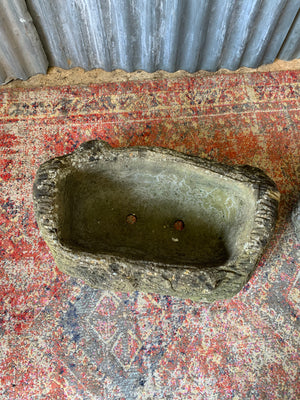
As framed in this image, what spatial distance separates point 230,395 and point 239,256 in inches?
42.3

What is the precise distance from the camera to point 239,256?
188 cm

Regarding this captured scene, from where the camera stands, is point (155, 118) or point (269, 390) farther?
point (155, 118)

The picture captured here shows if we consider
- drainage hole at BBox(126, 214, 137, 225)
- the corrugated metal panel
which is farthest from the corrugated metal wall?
drainage hole at BBox(126, 214, 137, 225)

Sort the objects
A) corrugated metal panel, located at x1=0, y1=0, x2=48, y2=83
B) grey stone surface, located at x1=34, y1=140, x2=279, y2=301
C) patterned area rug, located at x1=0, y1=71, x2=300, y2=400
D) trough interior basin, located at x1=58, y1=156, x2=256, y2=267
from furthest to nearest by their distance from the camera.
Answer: corrugated metal panel, located at x1=0, y1=0, x2=48, y2=83 → patterned area rug, located at x1=0, y1=71, x2=300, y2=400 → trough interior basin, located at x1=58, y1=156, x2=256, y2=267 → grey stone surface, located at x1=34, y1=140, x2=279, y2=301


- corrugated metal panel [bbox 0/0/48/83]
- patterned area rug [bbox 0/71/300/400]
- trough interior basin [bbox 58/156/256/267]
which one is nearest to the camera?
trough interior basin [bbox 58/156/256/267]

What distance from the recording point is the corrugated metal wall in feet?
8.18

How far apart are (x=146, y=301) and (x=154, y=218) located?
23.0 inches

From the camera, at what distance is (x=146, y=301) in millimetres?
2482

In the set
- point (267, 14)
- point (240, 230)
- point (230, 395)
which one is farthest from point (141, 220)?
point (267, 14)

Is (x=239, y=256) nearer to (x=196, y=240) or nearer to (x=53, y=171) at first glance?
(x=196, y=240)

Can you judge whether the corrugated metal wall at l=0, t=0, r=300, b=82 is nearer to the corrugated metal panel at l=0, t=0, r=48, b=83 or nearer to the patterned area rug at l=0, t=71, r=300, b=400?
the corrugated metal panel at l=0, t=0, r=48, b=83

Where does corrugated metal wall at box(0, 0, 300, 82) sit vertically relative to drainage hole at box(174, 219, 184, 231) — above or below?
above

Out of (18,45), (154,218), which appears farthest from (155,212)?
(18,45)

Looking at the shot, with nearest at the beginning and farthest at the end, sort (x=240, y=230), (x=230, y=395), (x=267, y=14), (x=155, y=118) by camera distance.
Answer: (x=240, y=230) < (x=230, y=395) < (x=267, y=14) < (x=155, y=118)
